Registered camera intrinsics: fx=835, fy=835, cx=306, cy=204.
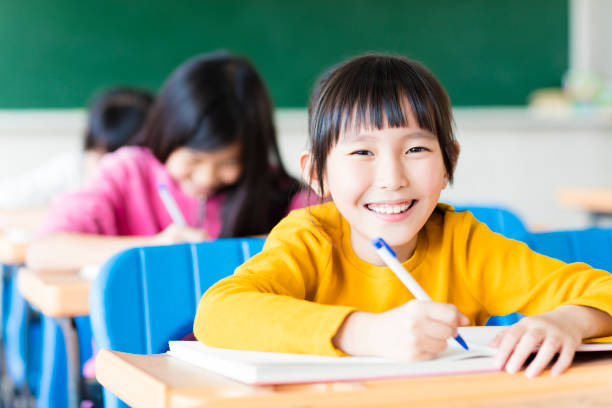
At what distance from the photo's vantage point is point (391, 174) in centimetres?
102

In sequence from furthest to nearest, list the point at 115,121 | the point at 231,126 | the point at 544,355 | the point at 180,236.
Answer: the point at 115,121, the point at 231,126, the point at 180,236, the point at 544,355

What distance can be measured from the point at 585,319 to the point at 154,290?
65cm

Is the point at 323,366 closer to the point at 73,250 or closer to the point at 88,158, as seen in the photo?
the point at 73,250

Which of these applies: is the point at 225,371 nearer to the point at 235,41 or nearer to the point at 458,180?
the point at 235,41

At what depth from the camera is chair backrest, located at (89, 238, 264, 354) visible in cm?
120

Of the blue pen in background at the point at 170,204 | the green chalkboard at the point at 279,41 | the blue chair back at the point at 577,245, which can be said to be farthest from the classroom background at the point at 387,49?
the blue chair back at the point at 577,245

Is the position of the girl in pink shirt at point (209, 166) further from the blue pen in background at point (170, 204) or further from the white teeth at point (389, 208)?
the white teeth at point (389, 208)

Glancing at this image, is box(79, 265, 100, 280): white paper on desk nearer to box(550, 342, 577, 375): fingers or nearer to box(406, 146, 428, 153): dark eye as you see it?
box(406, 146, 428, 153): dark eye

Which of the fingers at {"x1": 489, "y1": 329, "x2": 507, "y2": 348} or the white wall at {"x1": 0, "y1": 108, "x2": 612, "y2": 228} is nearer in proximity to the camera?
the fingers at {"x1": 489, "y1": 329, "x2": 507, "y2": 348}

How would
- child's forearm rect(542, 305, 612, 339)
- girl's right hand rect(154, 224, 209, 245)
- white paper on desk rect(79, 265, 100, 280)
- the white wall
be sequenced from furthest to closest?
1. the white wall
2. girl's right hand rect(154, 224, 209, 245)
3. white paper on desk rect(79, 265, 100, 280)
4. child's forearm rect(542, 305, 612, 339)

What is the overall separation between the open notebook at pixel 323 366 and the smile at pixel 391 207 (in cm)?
26

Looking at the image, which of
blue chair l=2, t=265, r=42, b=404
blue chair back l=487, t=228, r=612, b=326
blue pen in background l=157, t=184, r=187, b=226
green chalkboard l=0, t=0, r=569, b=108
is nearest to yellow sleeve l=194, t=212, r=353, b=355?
blue chair back l=487, t=228, r=612, b=326

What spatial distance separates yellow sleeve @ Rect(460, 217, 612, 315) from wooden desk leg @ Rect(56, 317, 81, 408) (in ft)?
2.92

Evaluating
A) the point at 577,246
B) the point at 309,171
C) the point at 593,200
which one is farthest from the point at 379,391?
the point at 593,200
